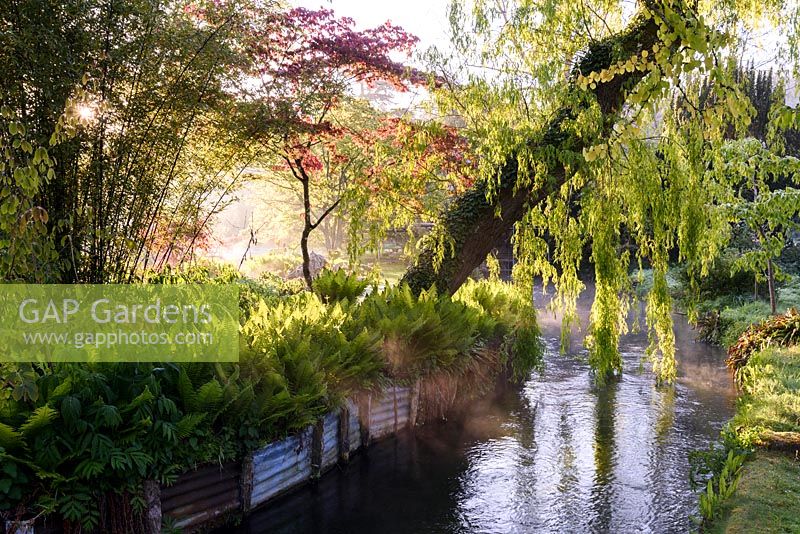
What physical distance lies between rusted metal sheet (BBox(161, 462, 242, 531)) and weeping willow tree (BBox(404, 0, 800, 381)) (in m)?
5.04

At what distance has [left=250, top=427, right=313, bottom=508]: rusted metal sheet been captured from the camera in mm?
6191

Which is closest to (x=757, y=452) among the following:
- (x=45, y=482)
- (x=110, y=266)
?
(x=45, y=482)

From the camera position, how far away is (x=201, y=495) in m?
5.57

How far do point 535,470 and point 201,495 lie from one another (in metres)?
3.90

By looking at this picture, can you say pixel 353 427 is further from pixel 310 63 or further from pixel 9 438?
pixel 310 63

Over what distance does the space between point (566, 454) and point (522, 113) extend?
16.7 ft

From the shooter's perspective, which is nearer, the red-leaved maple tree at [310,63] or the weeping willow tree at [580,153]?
the weeping willow tree at [580,153]

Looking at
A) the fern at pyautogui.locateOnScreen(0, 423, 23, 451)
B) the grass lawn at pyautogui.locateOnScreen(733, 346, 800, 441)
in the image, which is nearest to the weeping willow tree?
the grass lawn at pyautogui.locateOnScreen(733, 346, 800, 441)

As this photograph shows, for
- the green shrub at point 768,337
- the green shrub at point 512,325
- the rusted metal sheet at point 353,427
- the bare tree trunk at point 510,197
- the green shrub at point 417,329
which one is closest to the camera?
the rusted metal sheet at point 353,427

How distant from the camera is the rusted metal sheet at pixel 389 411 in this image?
823 cm

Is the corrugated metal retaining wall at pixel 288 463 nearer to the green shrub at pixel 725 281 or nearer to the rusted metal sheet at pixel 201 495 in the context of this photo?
the rusted metal sheet at pixel 201 495

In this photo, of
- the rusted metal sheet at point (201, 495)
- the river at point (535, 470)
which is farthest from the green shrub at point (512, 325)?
the rusted metal sheet at point (201, 495)

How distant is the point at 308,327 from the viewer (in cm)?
769

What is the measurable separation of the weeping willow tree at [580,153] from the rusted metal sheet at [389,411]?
2.37 meters
